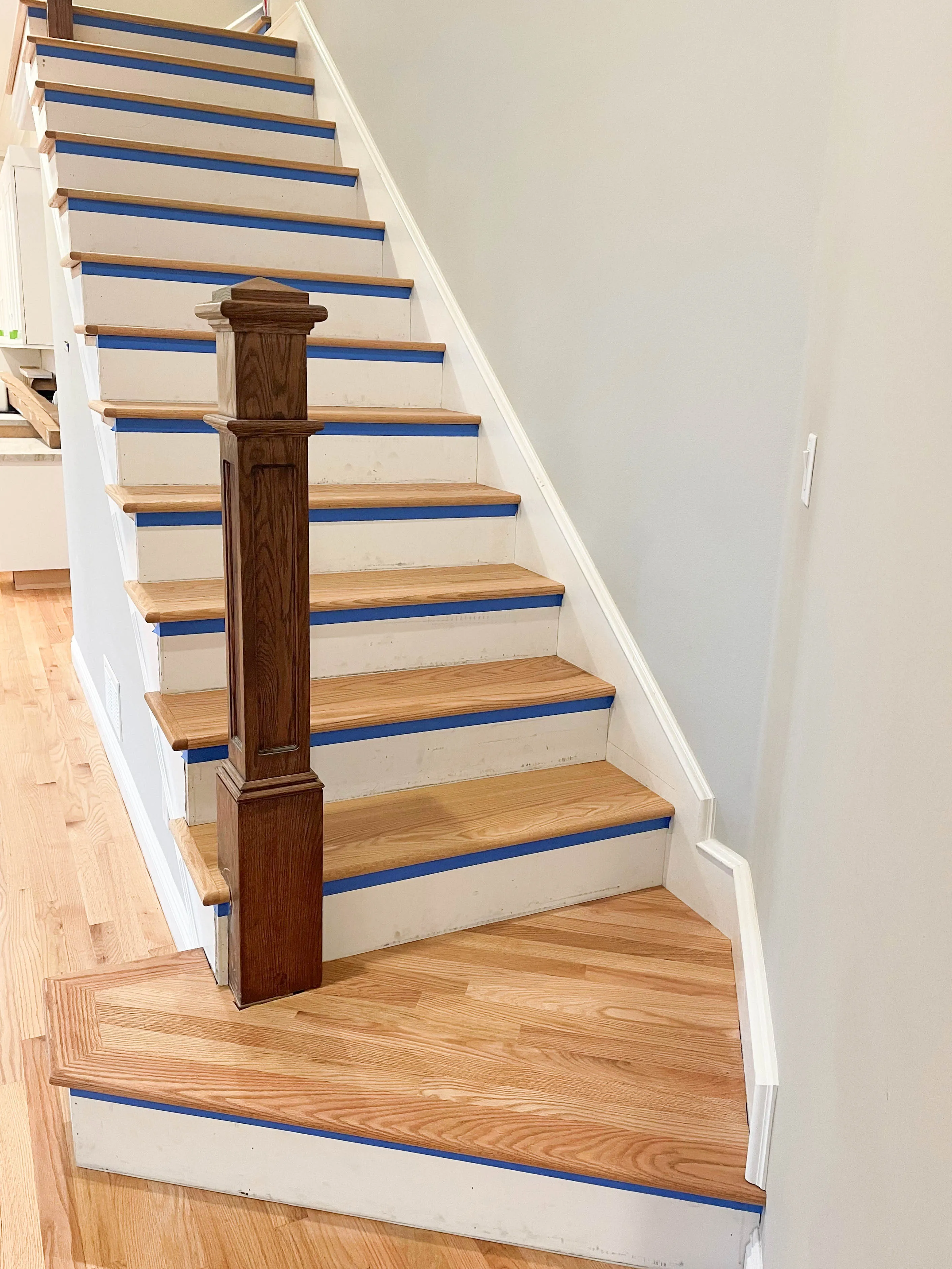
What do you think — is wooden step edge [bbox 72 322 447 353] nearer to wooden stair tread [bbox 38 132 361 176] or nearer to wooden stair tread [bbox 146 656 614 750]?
wooden stair tread [bbox 38 132 361 176]

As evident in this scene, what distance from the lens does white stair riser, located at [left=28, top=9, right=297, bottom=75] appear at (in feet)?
11.7

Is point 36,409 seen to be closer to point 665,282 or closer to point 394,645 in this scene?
point 394,645

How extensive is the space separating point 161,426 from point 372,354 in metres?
0.74

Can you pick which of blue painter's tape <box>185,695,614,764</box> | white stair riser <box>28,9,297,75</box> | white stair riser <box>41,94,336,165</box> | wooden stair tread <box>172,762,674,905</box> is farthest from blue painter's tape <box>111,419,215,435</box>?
white stair riser <box>28,9,297,75</box>

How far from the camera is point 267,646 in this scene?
1.52 meters

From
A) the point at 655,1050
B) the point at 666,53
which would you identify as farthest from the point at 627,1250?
the point at 666,53

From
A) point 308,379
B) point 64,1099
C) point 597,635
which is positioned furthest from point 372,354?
point 64,1099

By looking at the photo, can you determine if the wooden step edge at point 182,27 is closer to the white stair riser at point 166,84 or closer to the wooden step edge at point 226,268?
the white stair riser at point 166,84

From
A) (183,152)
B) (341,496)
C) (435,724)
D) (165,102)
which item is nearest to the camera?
(435,724)

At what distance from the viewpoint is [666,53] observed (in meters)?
1.92

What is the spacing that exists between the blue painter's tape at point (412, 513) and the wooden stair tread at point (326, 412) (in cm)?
22

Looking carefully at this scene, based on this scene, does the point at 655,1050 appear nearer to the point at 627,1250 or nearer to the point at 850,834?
the point at 627,1250

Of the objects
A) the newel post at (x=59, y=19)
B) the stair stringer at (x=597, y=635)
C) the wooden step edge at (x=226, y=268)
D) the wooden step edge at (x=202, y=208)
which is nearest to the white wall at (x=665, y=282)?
the stair stringer at (x=597, y=635)

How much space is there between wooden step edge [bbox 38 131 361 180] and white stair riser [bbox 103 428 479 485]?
108 centimetres
